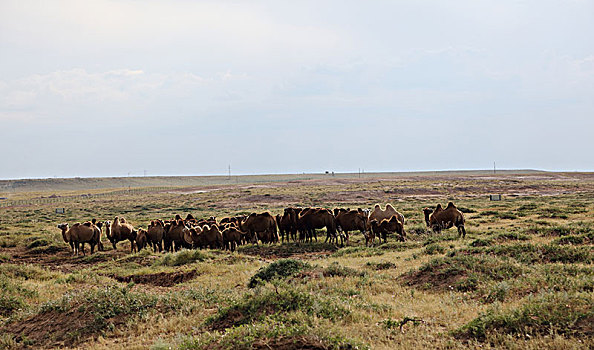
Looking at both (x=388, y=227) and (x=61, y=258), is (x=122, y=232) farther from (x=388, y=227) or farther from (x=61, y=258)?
(x=388, y=227)

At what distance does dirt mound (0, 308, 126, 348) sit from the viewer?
8430 mm

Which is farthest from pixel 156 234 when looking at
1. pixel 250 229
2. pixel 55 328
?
pixel 55 328

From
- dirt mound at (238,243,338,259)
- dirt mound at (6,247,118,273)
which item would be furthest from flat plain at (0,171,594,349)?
dirt mound at (238,243,338,259)

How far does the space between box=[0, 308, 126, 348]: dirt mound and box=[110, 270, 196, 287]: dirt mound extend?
462 cm

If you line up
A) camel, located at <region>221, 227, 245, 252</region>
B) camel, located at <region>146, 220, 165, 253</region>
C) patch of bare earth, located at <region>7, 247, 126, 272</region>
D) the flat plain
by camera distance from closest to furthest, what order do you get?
the flat plain
patch of bare earth, located at <region>7, 247, 126, 272</region>
camel, located at <region>221, 227, 245, 252</region>
camel, located at <region>146, 220, 165, 253</region>

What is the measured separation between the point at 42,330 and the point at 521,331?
8987 millimetres

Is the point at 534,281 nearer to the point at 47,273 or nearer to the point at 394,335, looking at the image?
the point at 394,335

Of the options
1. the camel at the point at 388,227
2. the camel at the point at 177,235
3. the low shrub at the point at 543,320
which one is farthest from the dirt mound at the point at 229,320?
the camel at the point at 177,235

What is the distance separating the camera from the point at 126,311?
30.7 ft

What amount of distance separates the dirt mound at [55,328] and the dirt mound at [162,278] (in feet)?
15.2

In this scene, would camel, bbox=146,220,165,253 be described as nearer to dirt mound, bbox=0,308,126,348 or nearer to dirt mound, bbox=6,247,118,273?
dirt mound, bbox=6,247,118,273

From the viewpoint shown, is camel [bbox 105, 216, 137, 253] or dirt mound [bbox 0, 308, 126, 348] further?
camel [bbox 105, 216, 137, 253]

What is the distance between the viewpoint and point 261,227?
22328mm

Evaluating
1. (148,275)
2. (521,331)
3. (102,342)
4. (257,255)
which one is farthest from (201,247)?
(521,331)
